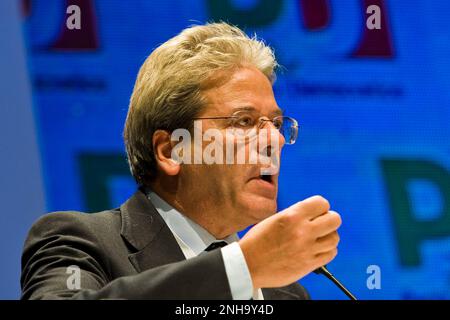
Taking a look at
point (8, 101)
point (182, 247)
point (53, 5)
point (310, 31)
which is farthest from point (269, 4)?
point (182, 247)

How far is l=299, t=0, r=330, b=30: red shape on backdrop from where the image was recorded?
143 inches

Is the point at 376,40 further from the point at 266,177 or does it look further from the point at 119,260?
the point at 119,260

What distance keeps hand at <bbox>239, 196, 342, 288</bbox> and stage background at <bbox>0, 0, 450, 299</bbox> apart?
1.84 meters

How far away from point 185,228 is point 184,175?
0.17m

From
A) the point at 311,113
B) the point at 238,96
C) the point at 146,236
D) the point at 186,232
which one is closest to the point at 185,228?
the point at 186,232

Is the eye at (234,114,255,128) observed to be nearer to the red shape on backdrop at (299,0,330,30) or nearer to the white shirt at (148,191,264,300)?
the white shirt at (148,191,264,300)

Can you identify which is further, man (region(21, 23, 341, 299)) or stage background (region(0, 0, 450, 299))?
stage background (region(0, 0, 450, 299))

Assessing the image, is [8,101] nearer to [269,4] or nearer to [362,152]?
[269,4]

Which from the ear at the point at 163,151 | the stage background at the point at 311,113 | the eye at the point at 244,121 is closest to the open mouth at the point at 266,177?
the eye at the point at 244,121

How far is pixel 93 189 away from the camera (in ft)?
11.5

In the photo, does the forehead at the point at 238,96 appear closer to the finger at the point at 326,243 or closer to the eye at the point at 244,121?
the eye at the point at 244,121

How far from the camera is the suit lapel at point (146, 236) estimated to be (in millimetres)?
2188

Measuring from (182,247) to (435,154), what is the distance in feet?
5.65

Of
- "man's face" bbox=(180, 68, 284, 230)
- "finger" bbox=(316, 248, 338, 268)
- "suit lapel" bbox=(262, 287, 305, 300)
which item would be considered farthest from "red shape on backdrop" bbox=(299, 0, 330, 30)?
"finger" bbox=(316, 248, 338, 268)
